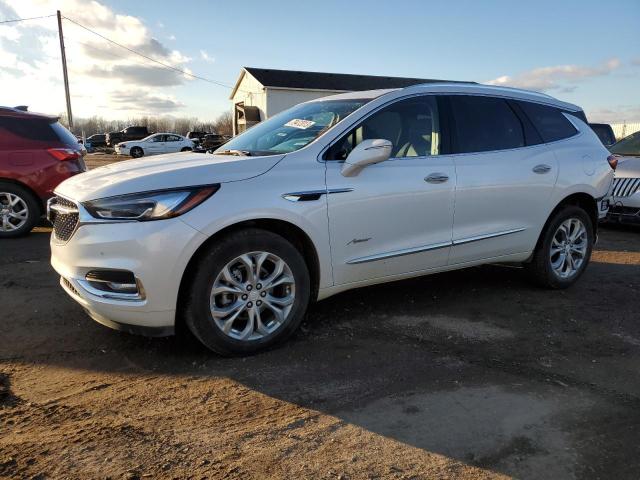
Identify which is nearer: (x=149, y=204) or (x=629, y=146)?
(x=149, y=204)

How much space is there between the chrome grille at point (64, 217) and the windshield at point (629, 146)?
9111 mm

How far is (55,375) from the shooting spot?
319cm

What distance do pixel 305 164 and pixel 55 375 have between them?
204 centimetres

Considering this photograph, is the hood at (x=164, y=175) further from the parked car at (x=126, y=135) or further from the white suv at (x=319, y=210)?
the parked car at (x=126, y=135)

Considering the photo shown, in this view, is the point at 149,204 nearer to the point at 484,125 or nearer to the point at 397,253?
the point at 397,253

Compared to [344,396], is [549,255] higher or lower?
higher

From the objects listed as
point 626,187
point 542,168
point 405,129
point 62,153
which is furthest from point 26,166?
point 626,187

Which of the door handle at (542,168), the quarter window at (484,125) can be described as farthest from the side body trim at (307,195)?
the door handle at (542,168)

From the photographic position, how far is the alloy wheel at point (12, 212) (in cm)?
716

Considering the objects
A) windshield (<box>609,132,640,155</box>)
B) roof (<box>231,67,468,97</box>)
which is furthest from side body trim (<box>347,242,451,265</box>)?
roof (<box>231,67,468,97</box>)

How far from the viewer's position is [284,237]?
3.57m

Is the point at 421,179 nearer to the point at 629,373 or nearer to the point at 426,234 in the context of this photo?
the point at 426,234

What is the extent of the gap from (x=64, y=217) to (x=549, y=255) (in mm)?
4139

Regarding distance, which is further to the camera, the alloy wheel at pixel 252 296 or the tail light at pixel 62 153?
the tail light at pixel 62 153
